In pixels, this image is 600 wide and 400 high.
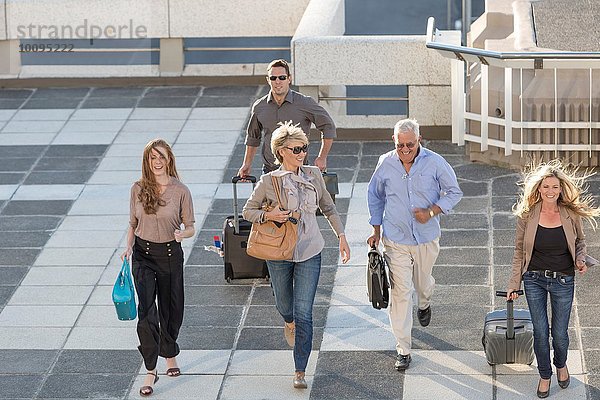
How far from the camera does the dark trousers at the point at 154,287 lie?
8555mm

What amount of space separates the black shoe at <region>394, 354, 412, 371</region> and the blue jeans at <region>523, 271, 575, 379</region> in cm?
96

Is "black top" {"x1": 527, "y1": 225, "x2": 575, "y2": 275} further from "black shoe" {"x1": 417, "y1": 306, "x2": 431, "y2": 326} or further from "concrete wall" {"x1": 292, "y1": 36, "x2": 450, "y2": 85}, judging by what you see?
"concrete wall" {"x1": 292, "y1": 36, "x2": 450, "y2": 85}

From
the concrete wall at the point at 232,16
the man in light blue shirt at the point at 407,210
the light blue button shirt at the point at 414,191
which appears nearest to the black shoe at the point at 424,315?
the man in light blue shirt at the point at 407,210

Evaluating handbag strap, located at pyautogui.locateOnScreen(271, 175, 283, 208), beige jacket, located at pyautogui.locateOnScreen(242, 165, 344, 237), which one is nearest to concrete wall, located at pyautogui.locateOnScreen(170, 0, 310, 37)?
beige jacket, located at pyautogui.locateOnScreen(242, 165, 344, 237)

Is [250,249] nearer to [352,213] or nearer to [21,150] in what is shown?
[352,213]

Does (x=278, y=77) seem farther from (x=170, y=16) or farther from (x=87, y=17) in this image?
(x=87, y=17)

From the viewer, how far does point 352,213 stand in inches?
480

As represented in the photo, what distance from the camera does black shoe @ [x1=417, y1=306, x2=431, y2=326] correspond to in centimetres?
935

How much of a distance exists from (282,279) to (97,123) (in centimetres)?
743

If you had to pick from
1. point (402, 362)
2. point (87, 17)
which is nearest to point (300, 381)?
point (402, 362)

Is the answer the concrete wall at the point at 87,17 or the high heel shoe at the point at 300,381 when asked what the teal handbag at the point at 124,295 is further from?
the concrete wall at the point at 87,17

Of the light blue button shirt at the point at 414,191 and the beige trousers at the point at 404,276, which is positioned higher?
the light blue button shirt at the point at 414,191

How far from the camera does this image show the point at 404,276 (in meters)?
8.77

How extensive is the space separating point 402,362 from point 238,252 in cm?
203
